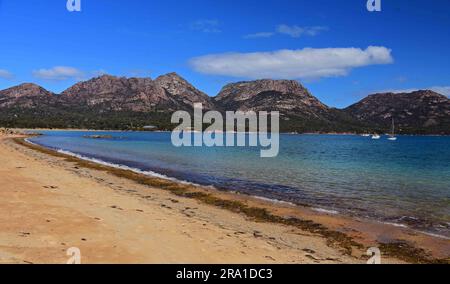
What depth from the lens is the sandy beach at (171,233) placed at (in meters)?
10.9

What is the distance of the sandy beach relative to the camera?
35.9ft

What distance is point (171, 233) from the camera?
13695mm

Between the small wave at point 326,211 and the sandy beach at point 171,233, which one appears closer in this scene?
the sandy beach at point 171,233
